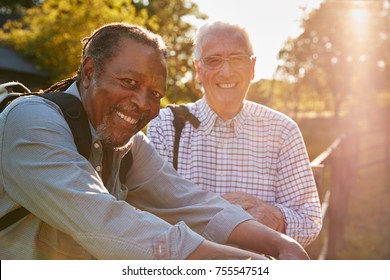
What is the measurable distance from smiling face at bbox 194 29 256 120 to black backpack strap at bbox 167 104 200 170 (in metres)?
0.13

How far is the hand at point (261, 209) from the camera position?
226 centimetres

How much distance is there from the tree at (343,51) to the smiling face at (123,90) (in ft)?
67.7

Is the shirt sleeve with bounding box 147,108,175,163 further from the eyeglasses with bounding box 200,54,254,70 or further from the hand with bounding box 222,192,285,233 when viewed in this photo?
the hand with bounding box 222,192,285,233

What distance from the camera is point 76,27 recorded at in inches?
636

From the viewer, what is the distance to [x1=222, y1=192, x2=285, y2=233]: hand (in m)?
2.26

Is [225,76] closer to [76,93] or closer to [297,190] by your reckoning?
[297,190]

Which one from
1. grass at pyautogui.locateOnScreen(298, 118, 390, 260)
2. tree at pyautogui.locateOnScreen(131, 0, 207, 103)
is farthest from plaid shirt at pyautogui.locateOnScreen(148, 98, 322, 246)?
tree at pyautogui.locateOnScreen(131, 0, 207, 103)

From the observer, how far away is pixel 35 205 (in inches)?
54.5

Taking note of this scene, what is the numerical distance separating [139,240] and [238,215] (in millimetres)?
528

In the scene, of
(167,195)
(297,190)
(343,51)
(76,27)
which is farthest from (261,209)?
(343,51)

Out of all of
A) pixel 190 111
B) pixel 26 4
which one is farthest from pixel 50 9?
pixel 190 111

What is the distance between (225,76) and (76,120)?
126 centimetres

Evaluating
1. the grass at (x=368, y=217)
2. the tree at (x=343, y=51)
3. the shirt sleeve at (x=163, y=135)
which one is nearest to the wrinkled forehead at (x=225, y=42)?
the shirt sleeve at (x=163, y=135)
